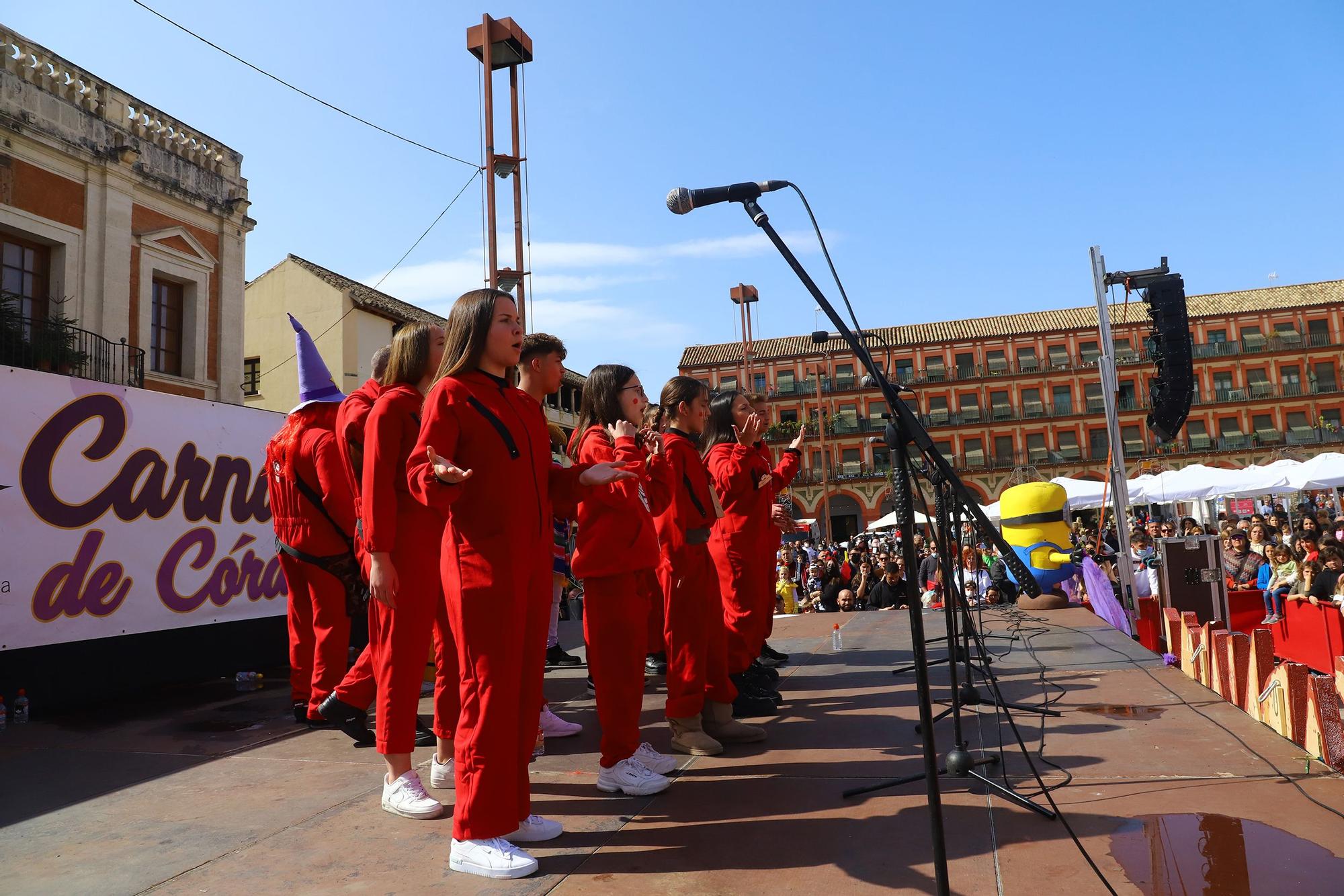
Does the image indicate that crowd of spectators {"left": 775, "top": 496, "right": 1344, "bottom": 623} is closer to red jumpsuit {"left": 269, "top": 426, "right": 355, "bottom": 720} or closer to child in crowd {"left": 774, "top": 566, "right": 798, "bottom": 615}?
child in crowd {"left": 774, "top": 566, "right": 798, "bottom": 615}

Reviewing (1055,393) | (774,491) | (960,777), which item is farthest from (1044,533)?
(1055,393)

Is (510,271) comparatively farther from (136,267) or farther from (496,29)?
(136,267)

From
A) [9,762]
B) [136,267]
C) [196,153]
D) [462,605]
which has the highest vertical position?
[196,153]

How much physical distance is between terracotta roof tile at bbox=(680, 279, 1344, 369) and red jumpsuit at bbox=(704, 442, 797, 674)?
53565 millimetres

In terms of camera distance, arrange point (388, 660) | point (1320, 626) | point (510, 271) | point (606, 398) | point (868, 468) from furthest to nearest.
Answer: point (868, 468) < point (510, 271) < point (1320, 626) < point (606, 398) < point (388, 660)

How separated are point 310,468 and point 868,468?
181 ft

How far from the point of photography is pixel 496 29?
13.8 meters

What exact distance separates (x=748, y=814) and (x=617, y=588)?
0.95m

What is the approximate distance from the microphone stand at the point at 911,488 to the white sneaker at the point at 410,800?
1.68m

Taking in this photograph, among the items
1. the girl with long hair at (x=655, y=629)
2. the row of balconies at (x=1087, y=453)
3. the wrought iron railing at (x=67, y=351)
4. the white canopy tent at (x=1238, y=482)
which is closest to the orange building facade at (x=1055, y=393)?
the row of balconies at (x=1087, y=453)

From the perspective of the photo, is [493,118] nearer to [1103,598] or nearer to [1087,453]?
[1103,598]

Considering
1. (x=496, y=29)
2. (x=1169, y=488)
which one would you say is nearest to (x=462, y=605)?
(x=496, y=29)

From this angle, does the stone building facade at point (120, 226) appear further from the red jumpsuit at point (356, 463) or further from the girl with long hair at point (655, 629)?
the red jumpsuit at point (356, 463)

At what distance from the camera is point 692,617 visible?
12.7 ft
